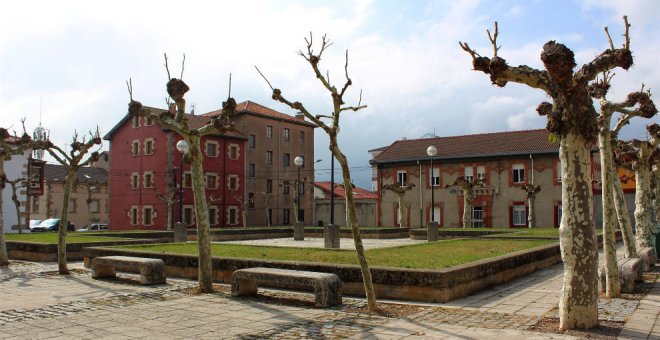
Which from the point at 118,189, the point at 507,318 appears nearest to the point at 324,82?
the point at 507,318

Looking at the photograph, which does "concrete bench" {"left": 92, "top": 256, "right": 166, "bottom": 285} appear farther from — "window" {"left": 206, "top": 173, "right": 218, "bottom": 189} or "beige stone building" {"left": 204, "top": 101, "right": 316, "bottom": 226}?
"beige stone building" {"left": 204, "top": 101, "right": 316, "bottom": 226}

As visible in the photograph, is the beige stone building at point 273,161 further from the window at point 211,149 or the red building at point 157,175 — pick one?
the window at point 211,149

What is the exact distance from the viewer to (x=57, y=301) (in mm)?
10555

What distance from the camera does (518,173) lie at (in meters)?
44.9

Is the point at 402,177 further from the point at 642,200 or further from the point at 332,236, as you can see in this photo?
the point at 642,200

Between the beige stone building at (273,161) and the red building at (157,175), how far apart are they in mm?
1901

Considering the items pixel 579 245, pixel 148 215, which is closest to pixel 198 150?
pixel 579 245

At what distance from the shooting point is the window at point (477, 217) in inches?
1836

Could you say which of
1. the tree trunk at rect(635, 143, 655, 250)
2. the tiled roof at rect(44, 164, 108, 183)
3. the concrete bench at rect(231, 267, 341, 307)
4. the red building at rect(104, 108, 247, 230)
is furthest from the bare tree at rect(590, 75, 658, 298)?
the tiled roof at rect(44, 164, 108, 183)

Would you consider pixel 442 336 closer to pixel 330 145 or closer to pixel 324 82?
pixel 330 145

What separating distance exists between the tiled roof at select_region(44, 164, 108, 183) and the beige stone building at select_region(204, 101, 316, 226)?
17.5m

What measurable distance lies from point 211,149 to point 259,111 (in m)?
8.64

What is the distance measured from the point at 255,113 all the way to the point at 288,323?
49060 millimetres

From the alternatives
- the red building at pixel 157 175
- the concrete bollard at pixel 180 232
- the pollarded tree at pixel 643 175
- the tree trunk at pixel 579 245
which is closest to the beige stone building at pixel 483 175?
the red building at pixel 157 175
